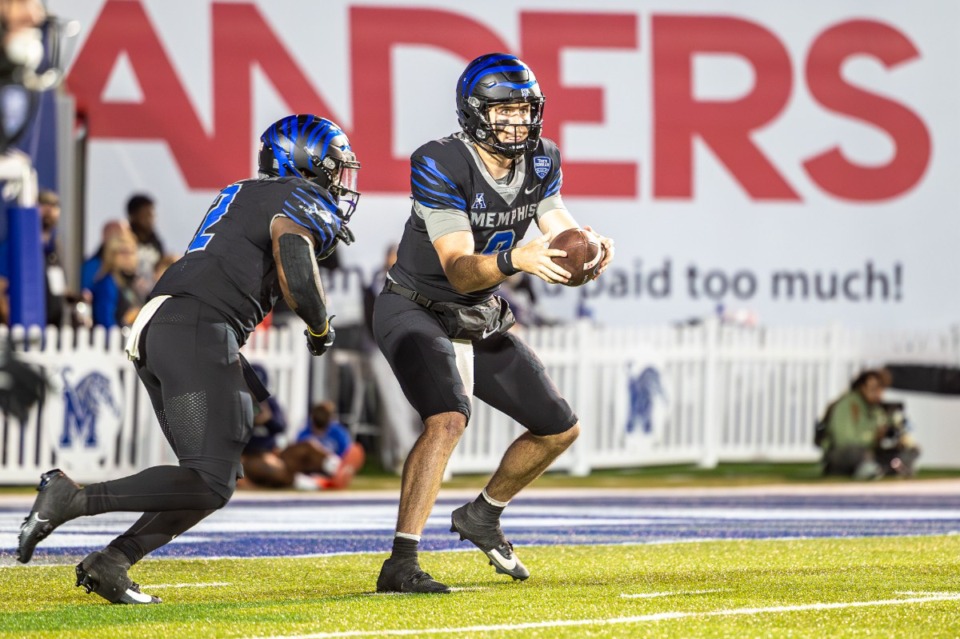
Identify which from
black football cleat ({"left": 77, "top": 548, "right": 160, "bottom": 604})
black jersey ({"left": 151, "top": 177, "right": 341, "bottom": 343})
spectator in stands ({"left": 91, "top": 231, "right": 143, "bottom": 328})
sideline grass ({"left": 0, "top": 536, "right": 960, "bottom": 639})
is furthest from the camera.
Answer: spectator in stands ({"left": 91, "top": 231, "right": 143, "bottom": 328})

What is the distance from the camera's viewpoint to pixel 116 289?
14.3 metres

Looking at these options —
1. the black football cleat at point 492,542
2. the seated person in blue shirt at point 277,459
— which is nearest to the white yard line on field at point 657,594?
the black football cleat at point 492,542

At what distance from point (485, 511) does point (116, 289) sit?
759cm

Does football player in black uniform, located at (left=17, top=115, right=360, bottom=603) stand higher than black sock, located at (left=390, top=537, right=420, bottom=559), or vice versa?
football player in black uniform, located at (left=17, top=115, right=360, bottom=603)

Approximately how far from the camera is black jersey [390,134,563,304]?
23.0ft

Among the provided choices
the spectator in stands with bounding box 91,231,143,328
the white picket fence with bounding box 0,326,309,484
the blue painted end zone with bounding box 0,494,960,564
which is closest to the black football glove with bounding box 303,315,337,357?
the blue painted end zone with bounding box 0,494,960,564

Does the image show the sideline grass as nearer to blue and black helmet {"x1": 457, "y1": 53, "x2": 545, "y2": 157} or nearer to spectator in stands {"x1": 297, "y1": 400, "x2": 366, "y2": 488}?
blue and black helmet {"x1": 457, "y1": 53, "x2": 545, "y2": 157}

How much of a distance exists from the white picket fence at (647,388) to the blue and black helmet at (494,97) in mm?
7575

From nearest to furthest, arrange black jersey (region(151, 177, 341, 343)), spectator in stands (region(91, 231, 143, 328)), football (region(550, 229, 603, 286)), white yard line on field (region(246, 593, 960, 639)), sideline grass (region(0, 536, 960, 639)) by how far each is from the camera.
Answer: white yard line on field (region(246, 593, 960, 639)), sideline grass (region(0, 536, 960, 639)), black jersey (region(151, 177, 341, 343)), football (region(550, 229, 603, 286)), spectator in stands (region(91, 231, 143, 328))

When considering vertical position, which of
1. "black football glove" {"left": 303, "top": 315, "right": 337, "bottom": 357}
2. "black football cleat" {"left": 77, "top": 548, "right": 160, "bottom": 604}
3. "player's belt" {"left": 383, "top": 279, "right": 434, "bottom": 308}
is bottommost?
"black football cleat" {"left": 77, "top": 548, "right": 160, "bottom": 604}

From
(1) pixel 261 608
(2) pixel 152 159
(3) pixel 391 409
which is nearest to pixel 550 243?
(1) pixel 261 608

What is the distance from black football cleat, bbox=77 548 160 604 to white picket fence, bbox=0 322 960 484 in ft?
25.8

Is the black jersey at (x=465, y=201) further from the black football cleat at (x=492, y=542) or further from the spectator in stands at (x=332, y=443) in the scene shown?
the spectator in stands at (x=332, y=443)

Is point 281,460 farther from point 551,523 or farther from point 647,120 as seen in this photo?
point 647,120
